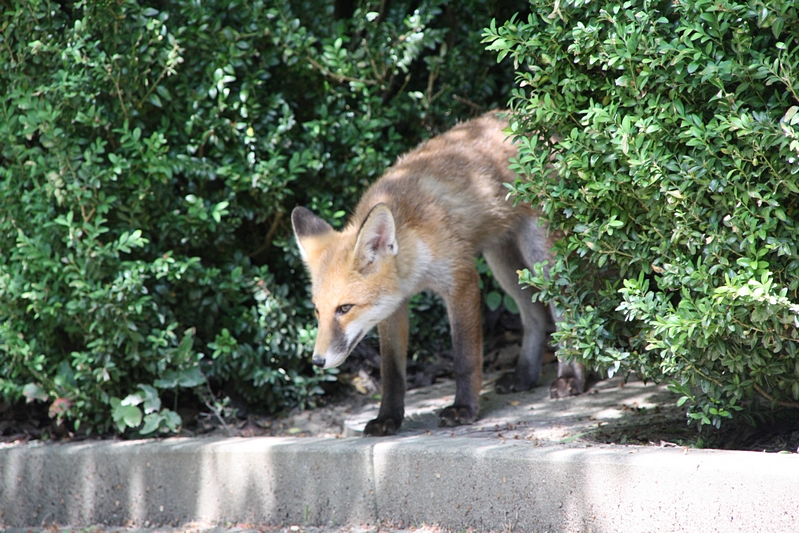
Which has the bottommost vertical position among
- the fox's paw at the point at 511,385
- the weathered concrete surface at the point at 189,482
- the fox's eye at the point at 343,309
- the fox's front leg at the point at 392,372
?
the weathered concrete surface at the point at 189,482

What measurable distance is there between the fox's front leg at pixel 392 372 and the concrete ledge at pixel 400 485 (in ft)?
1.24

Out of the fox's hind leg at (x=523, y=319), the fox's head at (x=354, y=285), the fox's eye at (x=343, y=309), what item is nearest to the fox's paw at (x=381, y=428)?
the fox's head at (x=354, y=285)

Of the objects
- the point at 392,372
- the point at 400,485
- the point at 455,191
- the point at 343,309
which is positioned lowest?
the point at 400,485

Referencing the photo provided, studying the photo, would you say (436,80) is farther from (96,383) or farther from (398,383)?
(96,383)

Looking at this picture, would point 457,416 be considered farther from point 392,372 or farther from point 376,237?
point 376,237

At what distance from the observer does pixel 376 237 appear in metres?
4.21

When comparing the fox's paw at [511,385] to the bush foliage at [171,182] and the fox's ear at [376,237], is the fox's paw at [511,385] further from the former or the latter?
the fox's ear at [376,237]

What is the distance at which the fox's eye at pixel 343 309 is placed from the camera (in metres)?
4.12

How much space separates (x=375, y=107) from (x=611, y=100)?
255 centimetres

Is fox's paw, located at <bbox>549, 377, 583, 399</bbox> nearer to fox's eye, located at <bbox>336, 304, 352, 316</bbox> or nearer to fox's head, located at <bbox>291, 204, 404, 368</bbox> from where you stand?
fox's head, located at <bbox>291, 204, 404, 368</bbox>

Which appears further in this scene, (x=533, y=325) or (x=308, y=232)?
(x=533, y=325)

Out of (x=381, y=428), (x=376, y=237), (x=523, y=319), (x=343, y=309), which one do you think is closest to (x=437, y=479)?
(x=381, y=428)

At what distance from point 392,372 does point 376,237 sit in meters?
0.84

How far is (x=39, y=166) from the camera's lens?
173 inches
